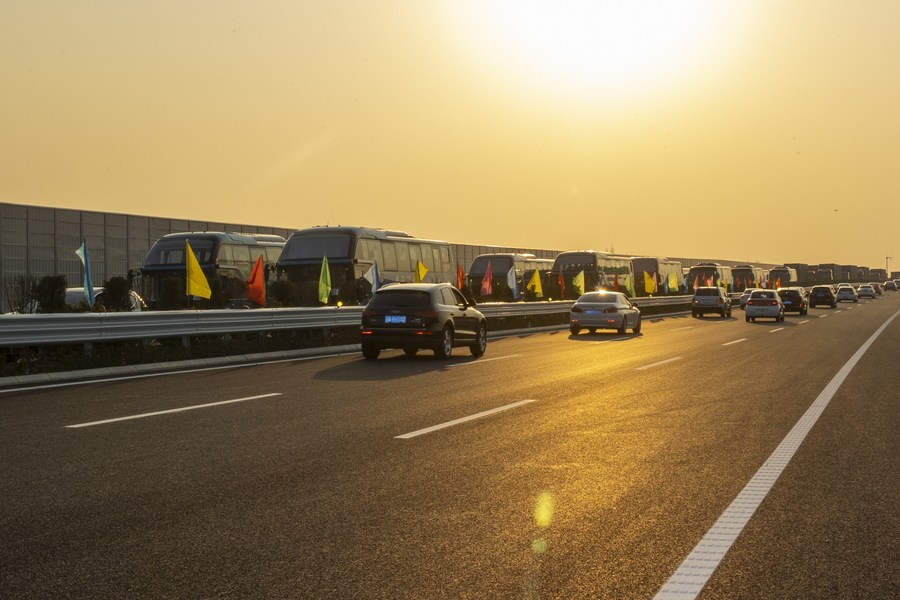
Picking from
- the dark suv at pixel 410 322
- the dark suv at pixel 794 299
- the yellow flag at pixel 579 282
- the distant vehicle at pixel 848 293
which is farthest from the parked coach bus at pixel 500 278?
the distant vehicle at pixel 848 293

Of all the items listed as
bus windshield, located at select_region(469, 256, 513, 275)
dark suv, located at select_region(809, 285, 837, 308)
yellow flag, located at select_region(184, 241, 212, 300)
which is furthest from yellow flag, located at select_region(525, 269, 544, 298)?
dark suv, located at select_region(809, 285, 837, 308)

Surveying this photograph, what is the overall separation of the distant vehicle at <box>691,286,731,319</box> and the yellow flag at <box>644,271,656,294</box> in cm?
1320

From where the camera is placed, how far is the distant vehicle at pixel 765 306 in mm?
39312

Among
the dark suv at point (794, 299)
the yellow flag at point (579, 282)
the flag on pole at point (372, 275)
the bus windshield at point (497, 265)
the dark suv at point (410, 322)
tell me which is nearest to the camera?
the dark suv at point (410, 322)

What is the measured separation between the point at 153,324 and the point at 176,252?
13.4 m

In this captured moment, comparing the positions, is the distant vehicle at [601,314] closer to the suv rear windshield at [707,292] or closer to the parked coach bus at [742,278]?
the suv rear windshield at [707,292]

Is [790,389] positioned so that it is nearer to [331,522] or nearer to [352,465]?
[352,465]

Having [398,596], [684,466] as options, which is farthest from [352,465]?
[398,596]

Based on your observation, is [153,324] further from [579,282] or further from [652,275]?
[652,275]

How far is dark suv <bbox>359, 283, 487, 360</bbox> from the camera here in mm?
18219

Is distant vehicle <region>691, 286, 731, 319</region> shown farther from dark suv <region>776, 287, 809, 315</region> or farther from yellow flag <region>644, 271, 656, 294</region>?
yellow flag <region>644, 271, 656, 294</region>

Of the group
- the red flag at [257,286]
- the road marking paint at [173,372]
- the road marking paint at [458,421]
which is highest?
the red flag at [257,286]

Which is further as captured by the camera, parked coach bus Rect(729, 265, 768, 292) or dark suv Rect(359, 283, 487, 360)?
parked coach bus Rect(729, 265, 768, 292)

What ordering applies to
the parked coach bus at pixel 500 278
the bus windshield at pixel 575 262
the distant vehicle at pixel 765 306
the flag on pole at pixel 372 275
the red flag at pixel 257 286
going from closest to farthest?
the red flag at pixel 257 286 → the flag on pole at pixel 372 275 → the distant vehicle at pixel 765 306 → the parked coach bus at pixel 500 278 → the bus windshield at pixel 575 262
